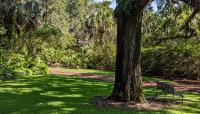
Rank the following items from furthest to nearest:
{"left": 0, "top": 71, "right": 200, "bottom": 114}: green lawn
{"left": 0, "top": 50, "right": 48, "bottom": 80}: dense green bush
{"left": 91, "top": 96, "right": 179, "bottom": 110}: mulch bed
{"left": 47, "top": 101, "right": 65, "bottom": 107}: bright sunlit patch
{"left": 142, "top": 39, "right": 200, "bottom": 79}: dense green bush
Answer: {"left": 142, "top": 39, "right": 200, "bottom": 79}: dense green bush < {"left": 0, "top": 50, "right": 48, "bottom": 80}: dense green bush < {"left": 91, "top": 96, "right": 179, "bottom": 110}: mulch bed < {"left": 47, "top": 101, "right": 65, "bottom": 107}: bright sunlit patch < {"left": 0, "top": 71, "right": 200, "bottom": 114}: green lawn

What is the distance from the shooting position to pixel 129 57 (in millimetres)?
14141

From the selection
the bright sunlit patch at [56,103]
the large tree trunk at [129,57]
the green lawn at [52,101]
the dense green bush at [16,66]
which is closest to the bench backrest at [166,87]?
the green lawn at [52,101]

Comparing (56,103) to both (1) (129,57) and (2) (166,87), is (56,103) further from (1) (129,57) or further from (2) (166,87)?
(2) (166,87)

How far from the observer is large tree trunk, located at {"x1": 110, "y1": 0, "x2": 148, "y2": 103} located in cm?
1409

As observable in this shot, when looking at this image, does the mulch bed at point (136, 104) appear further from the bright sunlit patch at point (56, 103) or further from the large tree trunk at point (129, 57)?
the bright sunlit patch at point (56, 103)

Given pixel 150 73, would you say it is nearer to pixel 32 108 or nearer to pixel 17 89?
pixel 17 89

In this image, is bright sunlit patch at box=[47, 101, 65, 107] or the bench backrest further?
the bench backrest

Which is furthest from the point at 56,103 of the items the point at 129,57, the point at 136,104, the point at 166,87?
the point at 166,87

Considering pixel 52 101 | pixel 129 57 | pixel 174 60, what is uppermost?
pixel 129 57

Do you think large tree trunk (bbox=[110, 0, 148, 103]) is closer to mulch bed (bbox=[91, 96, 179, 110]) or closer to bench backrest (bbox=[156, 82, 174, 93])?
mulch bed (bbox=[91, 96, 179, 110])

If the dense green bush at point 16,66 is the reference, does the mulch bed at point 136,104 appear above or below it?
below

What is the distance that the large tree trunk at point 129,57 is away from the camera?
14086 millimetres

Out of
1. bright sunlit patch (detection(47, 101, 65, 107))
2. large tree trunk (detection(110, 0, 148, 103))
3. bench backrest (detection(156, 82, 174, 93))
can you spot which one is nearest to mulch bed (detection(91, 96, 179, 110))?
large tree trunk (detection(110, 0, 148, 103))

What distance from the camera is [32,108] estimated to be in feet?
40.2
